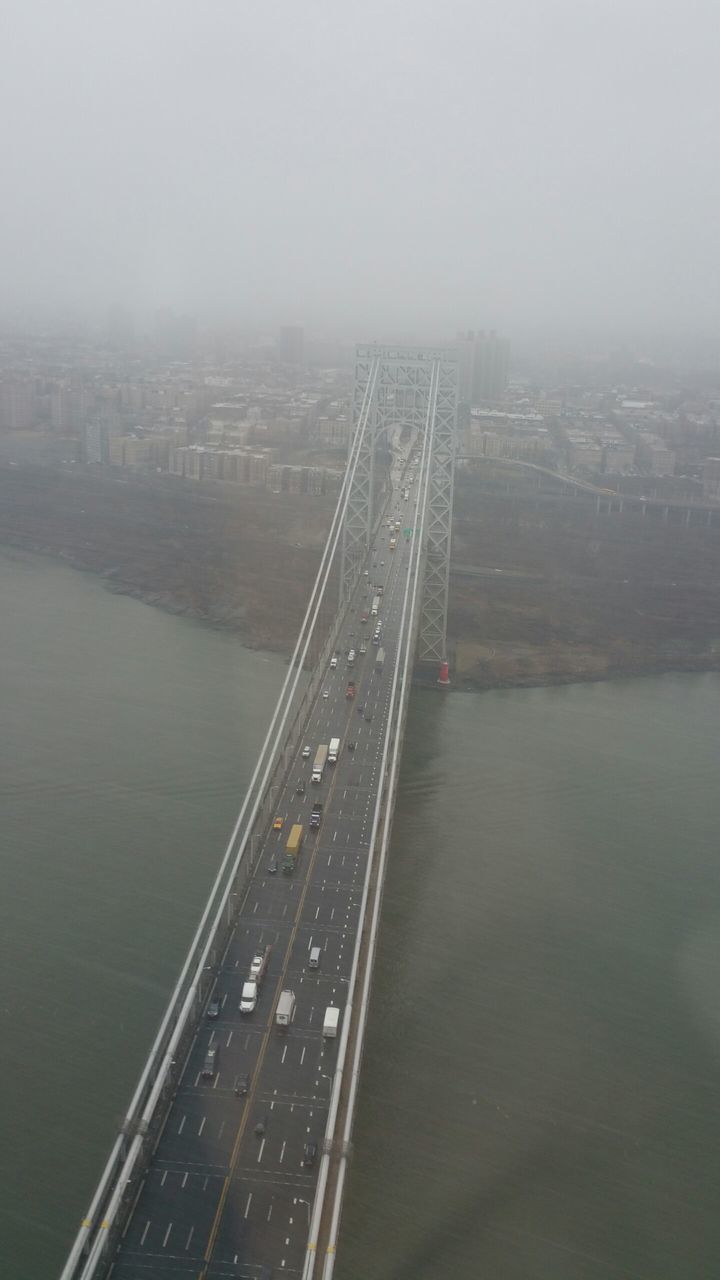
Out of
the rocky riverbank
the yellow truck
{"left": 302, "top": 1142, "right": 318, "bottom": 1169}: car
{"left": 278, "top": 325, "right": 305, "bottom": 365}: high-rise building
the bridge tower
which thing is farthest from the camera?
{"left": 278, "top": 325, "right": 305, "bottom": 365}: high-rise building

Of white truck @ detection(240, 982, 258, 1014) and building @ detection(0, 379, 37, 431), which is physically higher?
building @ detection(0, 379, 37, 431)

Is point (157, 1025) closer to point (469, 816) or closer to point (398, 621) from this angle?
point (469, 816)

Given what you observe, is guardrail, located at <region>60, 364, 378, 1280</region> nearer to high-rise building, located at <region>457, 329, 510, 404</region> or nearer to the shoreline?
the shoreline

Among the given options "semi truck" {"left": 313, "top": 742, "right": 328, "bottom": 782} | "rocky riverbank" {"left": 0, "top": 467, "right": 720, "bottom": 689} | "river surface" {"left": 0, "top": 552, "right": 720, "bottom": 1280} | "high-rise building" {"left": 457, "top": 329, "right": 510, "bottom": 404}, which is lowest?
"river surface" {"left": 0, "top": 552, "right": 720, "bottom": 1280}

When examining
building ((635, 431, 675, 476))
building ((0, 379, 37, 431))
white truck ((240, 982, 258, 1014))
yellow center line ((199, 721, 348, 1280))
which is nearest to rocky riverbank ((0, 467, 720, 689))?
building ((635, 431, 675, 476))

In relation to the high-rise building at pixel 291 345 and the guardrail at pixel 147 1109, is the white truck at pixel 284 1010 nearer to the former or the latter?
the guardrail at pixel 147 1109

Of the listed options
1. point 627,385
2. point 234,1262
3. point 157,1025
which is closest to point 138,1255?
point 234,1262
